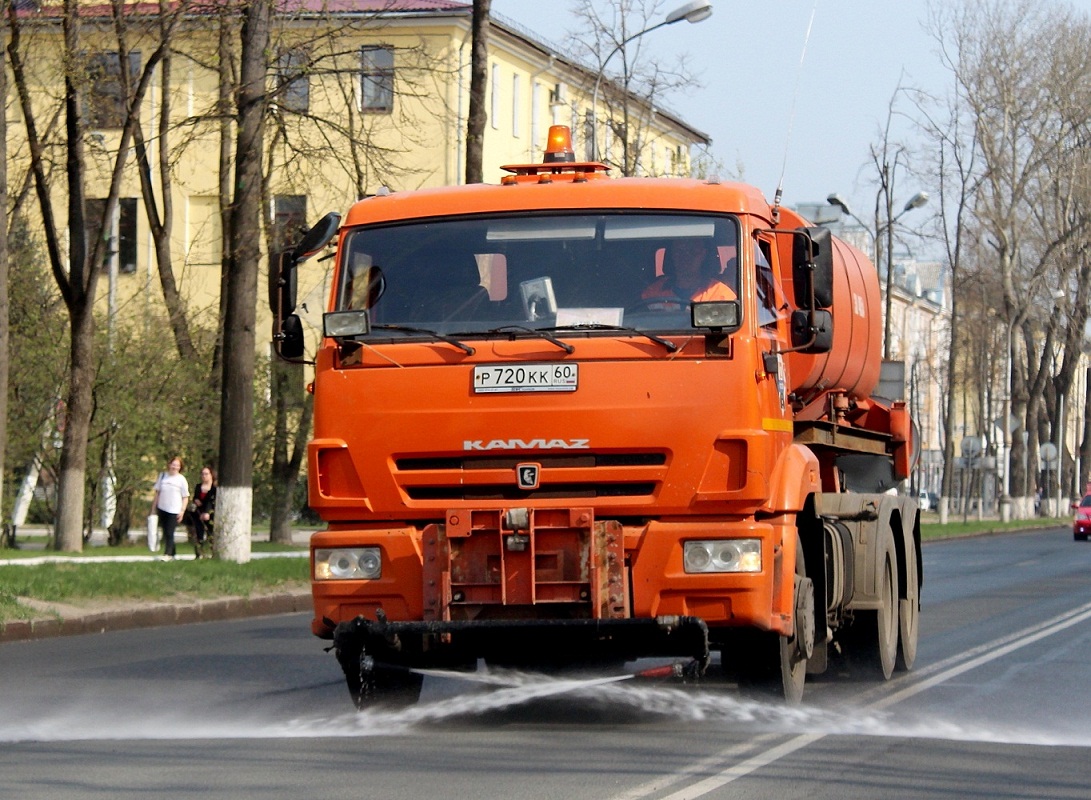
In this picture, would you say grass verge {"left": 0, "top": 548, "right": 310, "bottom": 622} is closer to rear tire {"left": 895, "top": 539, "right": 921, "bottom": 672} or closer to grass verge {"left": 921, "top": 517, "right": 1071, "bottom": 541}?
rear tire {"left": 895, "top": 539, "right": 921, "bottom": 672}

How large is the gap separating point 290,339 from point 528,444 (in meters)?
1.74

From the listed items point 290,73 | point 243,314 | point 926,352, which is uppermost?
point 926,352

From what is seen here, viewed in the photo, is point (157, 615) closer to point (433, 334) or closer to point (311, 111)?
point (433, 334)

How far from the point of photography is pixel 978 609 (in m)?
20.2

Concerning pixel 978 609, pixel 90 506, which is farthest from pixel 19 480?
pixel 978 609

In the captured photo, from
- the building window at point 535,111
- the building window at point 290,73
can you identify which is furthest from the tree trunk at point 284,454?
Answer: the building window at point 535,111

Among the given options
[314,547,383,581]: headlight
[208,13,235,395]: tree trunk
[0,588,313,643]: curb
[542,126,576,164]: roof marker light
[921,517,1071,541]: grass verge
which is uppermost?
[208,13,235,395]: tree trunk

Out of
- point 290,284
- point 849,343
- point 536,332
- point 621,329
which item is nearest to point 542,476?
point 536,332

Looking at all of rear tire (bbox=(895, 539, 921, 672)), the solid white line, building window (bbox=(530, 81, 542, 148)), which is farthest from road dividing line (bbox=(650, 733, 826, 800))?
building window (bbox=(530, 81, 542, 148))

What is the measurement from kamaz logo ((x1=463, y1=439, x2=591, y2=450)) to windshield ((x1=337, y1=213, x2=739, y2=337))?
59 cm

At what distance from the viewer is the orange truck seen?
9250mm

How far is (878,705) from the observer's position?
11.1m

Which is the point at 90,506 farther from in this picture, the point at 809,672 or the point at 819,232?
the point at 819,232

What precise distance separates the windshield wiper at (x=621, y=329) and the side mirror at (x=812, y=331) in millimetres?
933
